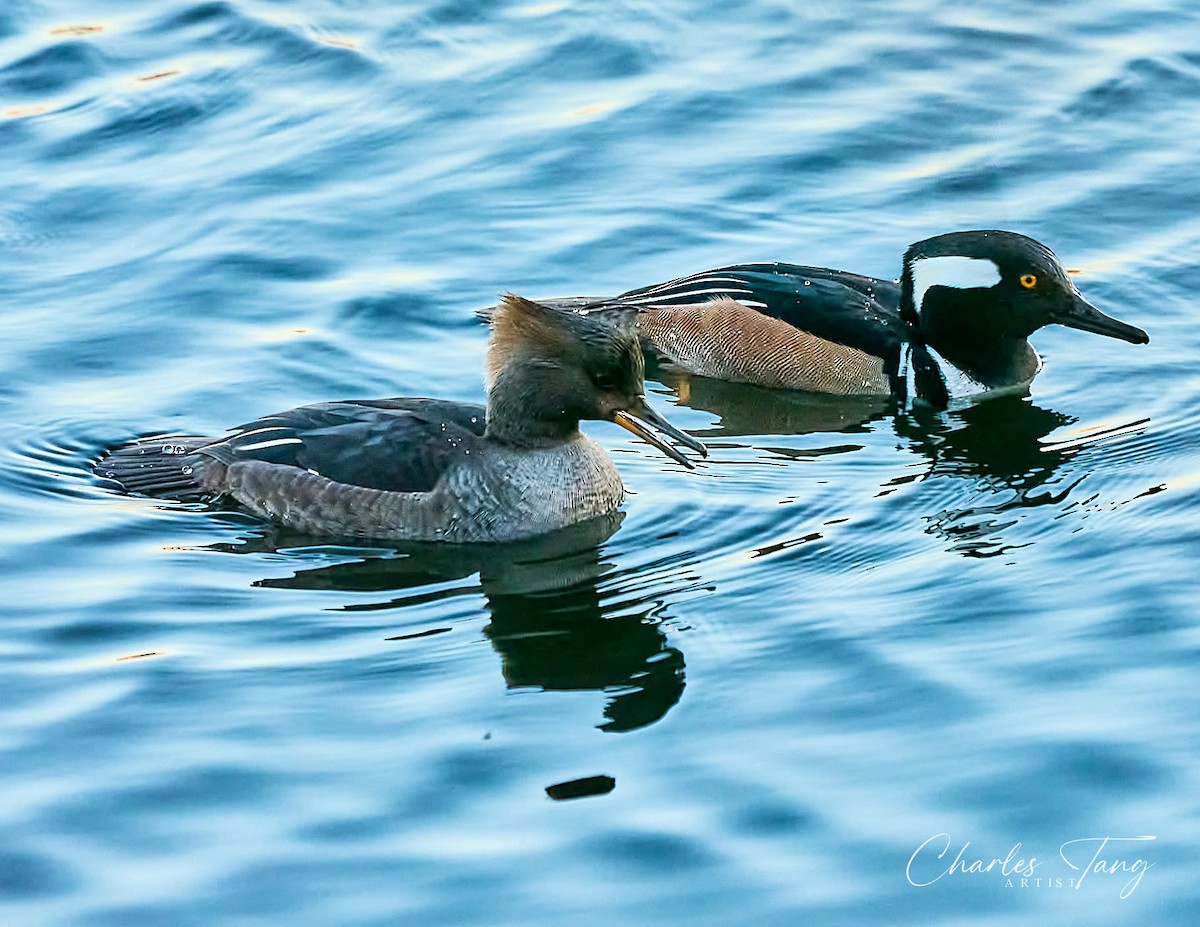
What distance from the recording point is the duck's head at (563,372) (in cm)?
912

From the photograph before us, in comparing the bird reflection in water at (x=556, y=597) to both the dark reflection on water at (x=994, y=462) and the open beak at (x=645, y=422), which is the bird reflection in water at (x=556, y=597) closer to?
the open beak at (x=645, y=422)

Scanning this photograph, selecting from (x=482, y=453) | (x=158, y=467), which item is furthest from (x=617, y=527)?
(x=158, y=467)

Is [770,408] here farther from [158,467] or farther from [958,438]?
[158,467]

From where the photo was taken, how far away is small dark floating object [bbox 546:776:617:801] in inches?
281

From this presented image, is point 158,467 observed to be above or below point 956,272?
below

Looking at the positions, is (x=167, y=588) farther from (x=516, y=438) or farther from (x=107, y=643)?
(x=516, y=438)

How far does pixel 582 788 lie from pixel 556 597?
171 centimetres

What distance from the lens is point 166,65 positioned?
1540cm

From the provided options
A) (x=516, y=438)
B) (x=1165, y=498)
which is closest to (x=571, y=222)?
(x=516, y=438)

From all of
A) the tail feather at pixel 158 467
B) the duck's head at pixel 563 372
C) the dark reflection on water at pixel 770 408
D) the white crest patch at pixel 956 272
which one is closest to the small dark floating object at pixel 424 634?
the duck's head at pixel 563 372

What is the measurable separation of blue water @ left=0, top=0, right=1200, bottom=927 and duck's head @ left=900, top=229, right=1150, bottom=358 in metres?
0.44

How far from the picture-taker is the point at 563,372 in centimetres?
919
